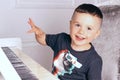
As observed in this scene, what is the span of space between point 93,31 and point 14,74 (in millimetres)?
358

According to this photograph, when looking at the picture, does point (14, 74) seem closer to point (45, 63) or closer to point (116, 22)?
point (116, 22)

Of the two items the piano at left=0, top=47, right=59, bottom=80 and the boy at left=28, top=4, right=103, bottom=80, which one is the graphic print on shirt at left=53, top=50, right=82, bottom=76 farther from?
the piano at left=0, top=47, right=59, bottom=80

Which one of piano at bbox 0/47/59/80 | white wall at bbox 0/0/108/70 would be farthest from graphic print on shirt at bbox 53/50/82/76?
white wall at bbox 0/0/108/70

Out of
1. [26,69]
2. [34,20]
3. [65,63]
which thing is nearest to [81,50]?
[65,63]

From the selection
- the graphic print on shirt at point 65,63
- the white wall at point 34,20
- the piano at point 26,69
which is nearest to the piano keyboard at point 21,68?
the piano at point 26,69

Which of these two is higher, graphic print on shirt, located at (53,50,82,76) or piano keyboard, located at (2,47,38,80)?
piano keyboard, located at (2,47,38,80)

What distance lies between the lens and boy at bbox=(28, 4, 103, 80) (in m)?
0.89

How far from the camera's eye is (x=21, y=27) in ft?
4.82

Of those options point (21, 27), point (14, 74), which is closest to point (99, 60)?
point (14, 74)

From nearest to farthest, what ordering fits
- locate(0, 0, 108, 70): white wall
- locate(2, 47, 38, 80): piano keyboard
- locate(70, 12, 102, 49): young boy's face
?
locate(2, 47, 38, 80): piano keyboard
locate(70, 12, 102, 49): young boy's face
locate(0, 0, 108, 70): white wall

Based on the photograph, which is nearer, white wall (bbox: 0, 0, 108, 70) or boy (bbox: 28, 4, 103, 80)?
boy (bbox: 28, 4, 103, 80)

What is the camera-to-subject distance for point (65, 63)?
95 cm

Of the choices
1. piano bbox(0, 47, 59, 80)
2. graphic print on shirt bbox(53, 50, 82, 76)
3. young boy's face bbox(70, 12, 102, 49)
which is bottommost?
graphic print on shirt bbox(53, 50, 82, 76)

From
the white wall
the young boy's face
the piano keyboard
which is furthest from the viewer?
the white wall
